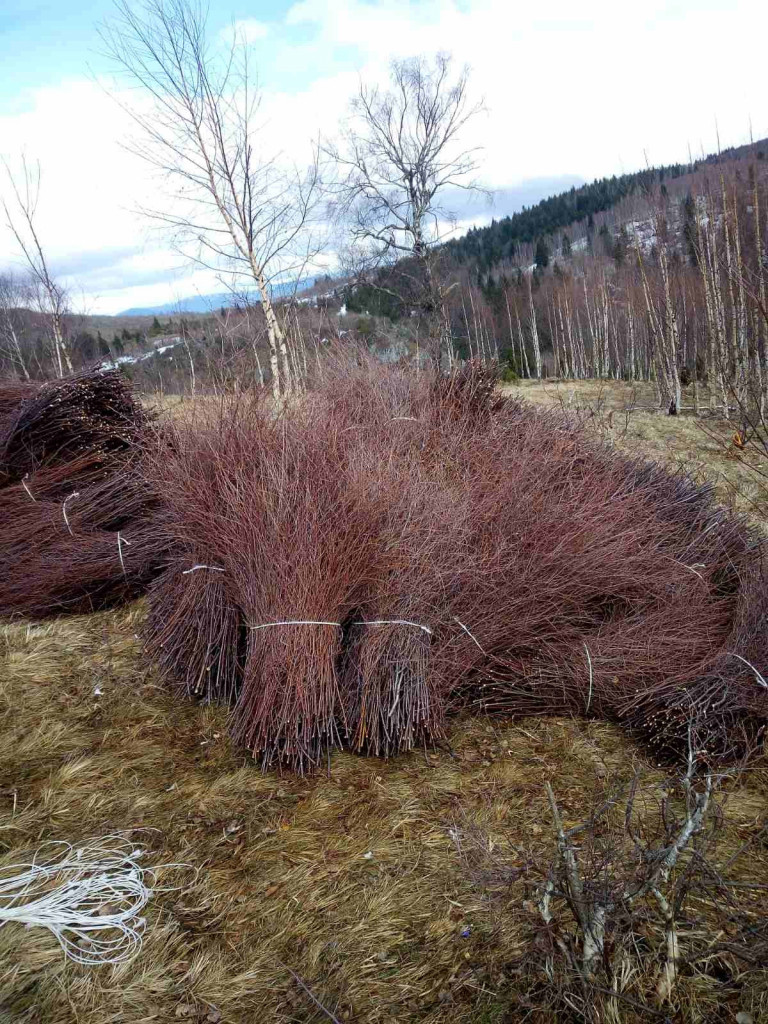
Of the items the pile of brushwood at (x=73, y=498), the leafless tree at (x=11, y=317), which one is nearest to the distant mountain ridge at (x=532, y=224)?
the leafless tree at (x=11, y=317)

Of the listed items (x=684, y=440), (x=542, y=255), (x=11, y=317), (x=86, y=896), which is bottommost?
(x=684, y=440)

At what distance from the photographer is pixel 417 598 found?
8.93ft

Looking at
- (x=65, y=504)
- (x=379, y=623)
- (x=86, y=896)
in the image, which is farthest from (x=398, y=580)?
(x=65, y=504)

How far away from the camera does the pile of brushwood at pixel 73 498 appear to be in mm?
3773

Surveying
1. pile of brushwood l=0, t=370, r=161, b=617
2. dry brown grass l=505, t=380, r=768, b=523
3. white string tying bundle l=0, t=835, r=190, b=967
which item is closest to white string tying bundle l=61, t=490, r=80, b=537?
pile of brushwood l=0, t=370, r=161, b=617

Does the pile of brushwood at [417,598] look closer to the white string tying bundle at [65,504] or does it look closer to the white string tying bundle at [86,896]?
the white string tying bundle at [86,896]

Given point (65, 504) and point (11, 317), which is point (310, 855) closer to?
point (65, 504)

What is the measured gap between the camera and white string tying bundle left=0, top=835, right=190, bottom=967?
1.75m

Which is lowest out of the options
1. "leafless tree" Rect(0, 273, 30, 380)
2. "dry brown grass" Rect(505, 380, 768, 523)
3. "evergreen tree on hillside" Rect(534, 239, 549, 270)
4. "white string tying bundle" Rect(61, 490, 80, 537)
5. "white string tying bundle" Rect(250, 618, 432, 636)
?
"dry brown grass" Rect(505, 380, 768, 523)

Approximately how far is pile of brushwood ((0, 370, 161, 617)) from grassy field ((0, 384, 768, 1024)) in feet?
2.25

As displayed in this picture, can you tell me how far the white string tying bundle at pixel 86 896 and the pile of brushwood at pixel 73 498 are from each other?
6.56 feet

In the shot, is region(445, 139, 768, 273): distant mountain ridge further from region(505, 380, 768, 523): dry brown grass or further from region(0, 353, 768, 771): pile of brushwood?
region(0, 353, 768, 771): pile of brushwood

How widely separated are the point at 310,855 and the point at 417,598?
1.14m

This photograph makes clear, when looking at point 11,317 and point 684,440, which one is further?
point 11,317
